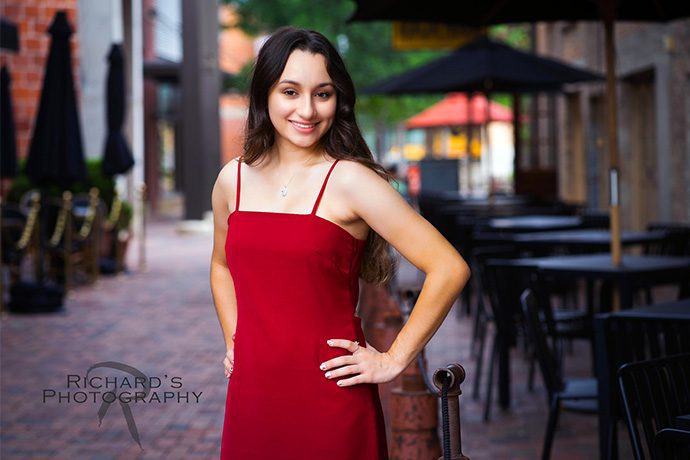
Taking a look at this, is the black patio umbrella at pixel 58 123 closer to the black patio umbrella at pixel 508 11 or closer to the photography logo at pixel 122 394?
the photography logo at pixel 122 394

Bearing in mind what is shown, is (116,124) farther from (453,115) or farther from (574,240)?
(453,115)

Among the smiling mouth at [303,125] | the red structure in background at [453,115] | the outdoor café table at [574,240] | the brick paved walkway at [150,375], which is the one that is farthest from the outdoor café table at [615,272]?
the red structure in background at [453,115]

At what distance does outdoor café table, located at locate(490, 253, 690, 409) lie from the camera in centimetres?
645

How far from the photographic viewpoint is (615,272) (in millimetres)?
6477

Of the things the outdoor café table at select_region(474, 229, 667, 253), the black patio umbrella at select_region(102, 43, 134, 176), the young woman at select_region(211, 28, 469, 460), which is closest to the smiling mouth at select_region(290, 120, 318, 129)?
the young woman at select_region(211, 28, 469, 460)

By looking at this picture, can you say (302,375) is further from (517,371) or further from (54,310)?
(54,310)

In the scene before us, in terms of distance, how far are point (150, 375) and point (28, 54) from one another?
33.2 ft

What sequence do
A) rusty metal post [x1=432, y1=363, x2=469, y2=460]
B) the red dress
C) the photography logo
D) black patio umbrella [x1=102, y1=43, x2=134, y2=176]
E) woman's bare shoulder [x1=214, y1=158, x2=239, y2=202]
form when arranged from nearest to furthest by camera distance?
1. rusty metal post [x1=432, y1=363, x2=469, y2=460]
2. the red dress
3. woman's bare shoulder [x1=214, y1=158, x2=239, y2=202]
4. the photography logo
5. black patio umbrella [x1=102, y1=43, x2=134, y2=176]

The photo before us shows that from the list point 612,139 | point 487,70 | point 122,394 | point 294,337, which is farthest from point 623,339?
point 487,70

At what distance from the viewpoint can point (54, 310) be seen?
12.0 meters

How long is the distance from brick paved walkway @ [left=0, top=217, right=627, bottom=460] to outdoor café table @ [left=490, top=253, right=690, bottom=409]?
313 millimetres

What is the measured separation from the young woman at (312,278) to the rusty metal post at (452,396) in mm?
174

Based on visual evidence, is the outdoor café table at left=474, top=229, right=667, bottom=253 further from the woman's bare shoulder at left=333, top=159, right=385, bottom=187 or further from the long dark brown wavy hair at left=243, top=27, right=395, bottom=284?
the woman's bare shoulder at left=333, top=159, right=385, bottom=187

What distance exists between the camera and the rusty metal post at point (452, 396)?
258 centimetres
